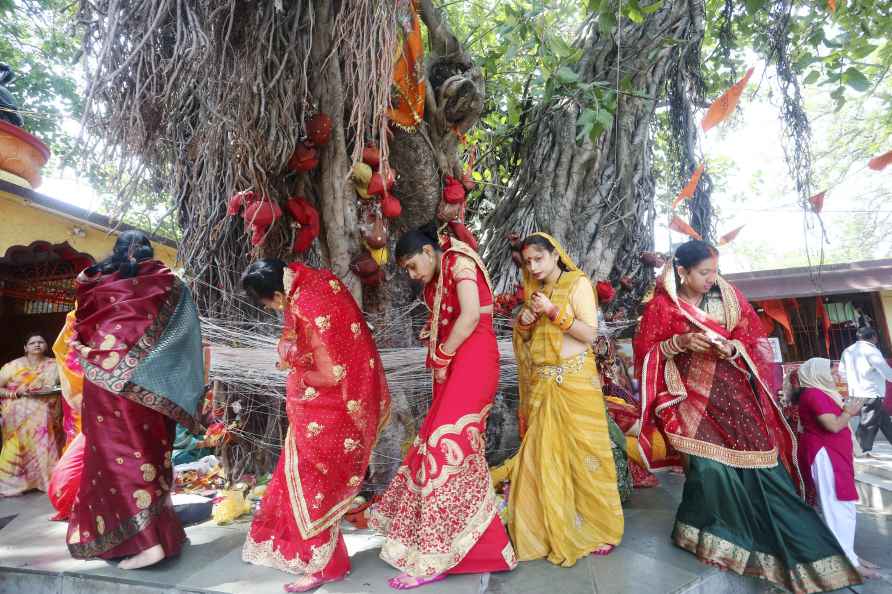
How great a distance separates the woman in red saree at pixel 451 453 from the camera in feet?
7.70

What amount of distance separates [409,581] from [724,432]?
1.76m

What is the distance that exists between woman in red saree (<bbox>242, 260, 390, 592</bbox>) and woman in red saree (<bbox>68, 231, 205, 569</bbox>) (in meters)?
0.50

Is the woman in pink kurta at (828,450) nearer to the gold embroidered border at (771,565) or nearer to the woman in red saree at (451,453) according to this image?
the gold embroidered border at (771,565)

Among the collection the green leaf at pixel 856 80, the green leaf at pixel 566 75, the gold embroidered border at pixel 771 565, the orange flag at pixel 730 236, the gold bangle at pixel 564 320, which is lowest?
the gold embroidered border at pixel 771 565

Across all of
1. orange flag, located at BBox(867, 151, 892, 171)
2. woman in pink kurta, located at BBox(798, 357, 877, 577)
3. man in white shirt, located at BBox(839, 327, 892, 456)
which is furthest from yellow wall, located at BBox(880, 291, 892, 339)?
woman in pink kurta, located at BBox(798, 357, 877, 577)

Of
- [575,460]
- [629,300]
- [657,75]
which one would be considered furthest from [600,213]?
[575,460]

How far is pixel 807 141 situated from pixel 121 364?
14.9ft

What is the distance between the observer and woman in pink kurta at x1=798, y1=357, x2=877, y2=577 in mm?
2797

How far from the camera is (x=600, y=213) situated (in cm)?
487

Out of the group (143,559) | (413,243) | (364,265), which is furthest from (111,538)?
(413,243)

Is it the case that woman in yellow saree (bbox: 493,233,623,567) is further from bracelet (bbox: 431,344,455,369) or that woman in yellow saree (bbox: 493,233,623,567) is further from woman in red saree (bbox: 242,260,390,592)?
woman in red saree (bbox: 242,260,390,592)

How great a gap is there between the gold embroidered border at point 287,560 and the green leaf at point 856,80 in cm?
381

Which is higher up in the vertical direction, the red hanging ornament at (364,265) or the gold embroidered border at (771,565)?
the red hanging ornament at (364,265)

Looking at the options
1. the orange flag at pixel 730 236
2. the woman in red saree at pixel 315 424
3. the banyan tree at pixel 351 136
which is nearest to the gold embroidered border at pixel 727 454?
the woman in red saree at pixel 315 424
